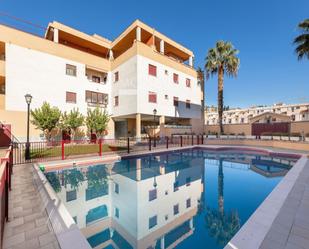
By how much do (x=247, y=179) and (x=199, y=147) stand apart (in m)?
8.80

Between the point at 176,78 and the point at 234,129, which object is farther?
the point at 234,129

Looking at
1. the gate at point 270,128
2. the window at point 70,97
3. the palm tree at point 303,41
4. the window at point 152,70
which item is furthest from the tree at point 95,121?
the gate at point 270,128

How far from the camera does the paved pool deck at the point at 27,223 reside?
9.42 ft

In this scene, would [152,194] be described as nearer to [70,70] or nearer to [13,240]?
[13,240]

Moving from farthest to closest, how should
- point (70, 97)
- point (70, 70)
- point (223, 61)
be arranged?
point (223, 61)
point (70, 70)
point (70, 97)

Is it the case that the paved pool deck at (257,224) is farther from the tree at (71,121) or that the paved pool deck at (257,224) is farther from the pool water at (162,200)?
the tree at (71,121)

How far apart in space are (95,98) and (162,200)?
1901 cm

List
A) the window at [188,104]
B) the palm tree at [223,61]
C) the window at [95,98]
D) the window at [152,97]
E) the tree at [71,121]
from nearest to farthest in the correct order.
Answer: the tree at [71,121]
the window at [152,97]
the window at [95,98]
the palm tree at [223,61]
the window at [188,104]

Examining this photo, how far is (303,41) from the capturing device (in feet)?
51.4

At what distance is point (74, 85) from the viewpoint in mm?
20109

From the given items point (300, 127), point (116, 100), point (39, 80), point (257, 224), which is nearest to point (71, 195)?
point (257, 224)

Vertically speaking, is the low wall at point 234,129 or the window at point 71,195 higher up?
the low wall at point 234,129

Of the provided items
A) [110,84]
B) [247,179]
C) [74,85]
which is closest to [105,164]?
[247,179]

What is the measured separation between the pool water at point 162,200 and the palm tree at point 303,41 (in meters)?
12.4
